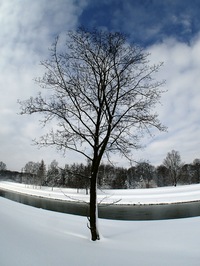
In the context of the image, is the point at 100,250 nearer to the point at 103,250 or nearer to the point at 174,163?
the point at 103,250

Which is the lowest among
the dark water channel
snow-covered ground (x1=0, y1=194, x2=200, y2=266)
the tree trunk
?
the dark water channel

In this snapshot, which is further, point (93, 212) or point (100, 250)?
point (93, 212)

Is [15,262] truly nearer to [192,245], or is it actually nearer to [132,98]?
[192,245]

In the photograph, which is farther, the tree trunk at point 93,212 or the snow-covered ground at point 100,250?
the tree trunk at point 93,212

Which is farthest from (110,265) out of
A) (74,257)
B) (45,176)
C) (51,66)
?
(45,176)

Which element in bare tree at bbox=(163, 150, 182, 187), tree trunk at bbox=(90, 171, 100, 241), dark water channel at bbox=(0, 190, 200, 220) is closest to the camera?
tree trunk at bbox=(90, 171, 100, 241)

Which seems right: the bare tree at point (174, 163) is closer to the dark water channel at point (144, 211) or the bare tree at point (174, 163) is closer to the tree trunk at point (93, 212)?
the dark water channel at point (144, 211)

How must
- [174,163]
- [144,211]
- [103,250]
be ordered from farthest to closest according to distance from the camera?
[174,163]
[144,211]
[103,250]

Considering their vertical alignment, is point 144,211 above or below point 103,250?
below

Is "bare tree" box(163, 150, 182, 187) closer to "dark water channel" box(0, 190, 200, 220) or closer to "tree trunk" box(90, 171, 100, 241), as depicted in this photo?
"dark water channel" box(0, 190, 200, 220)

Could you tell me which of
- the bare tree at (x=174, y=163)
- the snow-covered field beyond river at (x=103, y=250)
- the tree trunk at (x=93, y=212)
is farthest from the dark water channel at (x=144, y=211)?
the bare tree at (x=174, y=163)

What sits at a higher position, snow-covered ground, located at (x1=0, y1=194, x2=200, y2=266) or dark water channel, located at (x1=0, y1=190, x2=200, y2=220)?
snow-covered ground, located at (x1=0, y1=194, x2=200, y2=266)

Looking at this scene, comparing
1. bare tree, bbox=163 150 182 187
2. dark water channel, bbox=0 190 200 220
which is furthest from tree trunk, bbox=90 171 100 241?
bare tree, bbox=163 150 182 187

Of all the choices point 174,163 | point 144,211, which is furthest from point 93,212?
point 174,163
